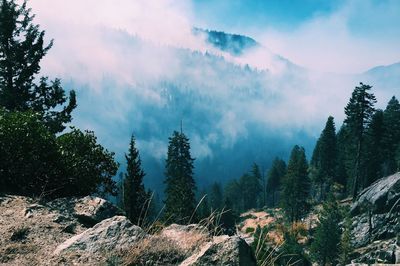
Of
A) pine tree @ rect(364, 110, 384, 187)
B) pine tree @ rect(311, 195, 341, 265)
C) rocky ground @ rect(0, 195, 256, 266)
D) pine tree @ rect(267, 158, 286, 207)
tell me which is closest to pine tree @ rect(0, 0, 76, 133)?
rocky ground @ rect(0, 195, 256, 266)

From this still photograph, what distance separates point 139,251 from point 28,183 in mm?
7872

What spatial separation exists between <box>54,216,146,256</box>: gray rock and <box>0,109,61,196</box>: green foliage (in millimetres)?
A: 5377

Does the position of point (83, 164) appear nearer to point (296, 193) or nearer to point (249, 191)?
point (296, 193)

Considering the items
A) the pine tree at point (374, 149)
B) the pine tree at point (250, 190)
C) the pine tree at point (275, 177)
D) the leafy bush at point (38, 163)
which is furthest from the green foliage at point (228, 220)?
the pine tree at point (250, 190)

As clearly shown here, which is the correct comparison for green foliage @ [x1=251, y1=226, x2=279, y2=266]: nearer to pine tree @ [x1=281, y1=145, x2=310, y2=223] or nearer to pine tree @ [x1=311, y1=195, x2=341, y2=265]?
pine tree @ [x1=311, y1=195, x2=341, y2=265]

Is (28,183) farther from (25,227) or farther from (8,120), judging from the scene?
(25,227)

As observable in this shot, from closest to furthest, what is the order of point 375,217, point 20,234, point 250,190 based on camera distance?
point 20,234 < point 375,217 < point 250,190

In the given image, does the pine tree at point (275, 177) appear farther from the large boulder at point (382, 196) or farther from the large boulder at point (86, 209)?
the large boulder at point (86, 209)

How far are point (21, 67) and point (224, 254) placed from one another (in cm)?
2949

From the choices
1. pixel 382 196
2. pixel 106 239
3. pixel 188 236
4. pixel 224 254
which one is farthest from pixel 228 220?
pixel 224 254

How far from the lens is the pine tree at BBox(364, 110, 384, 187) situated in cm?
7312

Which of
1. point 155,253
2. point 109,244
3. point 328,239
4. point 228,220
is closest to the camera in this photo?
point 155,253

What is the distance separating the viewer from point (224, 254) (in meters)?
5.47

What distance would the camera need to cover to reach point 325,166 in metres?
89.1
